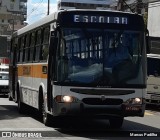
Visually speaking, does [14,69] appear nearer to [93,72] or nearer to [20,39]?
[20,39]

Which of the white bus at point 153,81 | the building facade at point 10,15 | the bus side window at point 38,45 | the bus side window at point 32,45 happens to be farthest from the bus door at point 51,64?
the building facade at point 10,15

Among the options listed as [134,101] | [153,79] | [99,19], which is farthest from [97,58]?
[153,79]

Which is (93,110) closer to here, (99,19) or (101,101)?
(101,101)

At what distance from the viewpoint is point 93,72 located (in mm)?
12531

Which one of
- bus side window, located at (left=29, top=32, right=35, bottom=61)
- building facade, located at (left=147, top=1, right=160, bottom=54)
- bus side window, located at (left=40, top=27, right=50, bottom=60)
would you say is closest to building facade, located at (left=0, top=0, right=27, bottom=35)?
building facade, located at (left=147, top=1, right=160, bottom=54)

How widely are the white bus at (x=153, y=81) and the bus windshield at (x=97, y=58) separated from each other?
38.4 feet

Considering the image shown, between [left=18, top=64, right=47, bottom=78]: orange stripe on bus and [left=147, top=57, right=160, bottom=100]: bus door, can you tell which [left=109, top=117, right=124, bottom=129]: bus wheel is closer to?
[left=18, top=64, right=47, bottom=78]: orange stripe on bus

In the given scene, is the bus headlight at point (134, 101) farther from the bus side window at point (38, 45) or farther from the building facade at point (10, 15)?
the building facade at point (10, 15)

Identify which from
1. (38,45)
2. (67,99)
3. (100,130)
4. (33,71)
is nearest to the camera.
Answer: (67,99)

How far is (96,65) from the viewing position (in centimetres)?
1259

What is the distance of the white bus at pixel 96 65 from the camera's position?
40.9 feet

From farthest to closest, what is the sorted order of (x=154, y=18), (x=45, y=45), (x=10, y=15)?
(x=10, y=15), (x=154, y=18), (x=45, y=45)

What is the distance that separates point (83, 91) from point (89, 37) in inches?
54.1

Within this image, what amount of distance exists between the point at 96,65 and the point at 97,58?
18 centimetres
